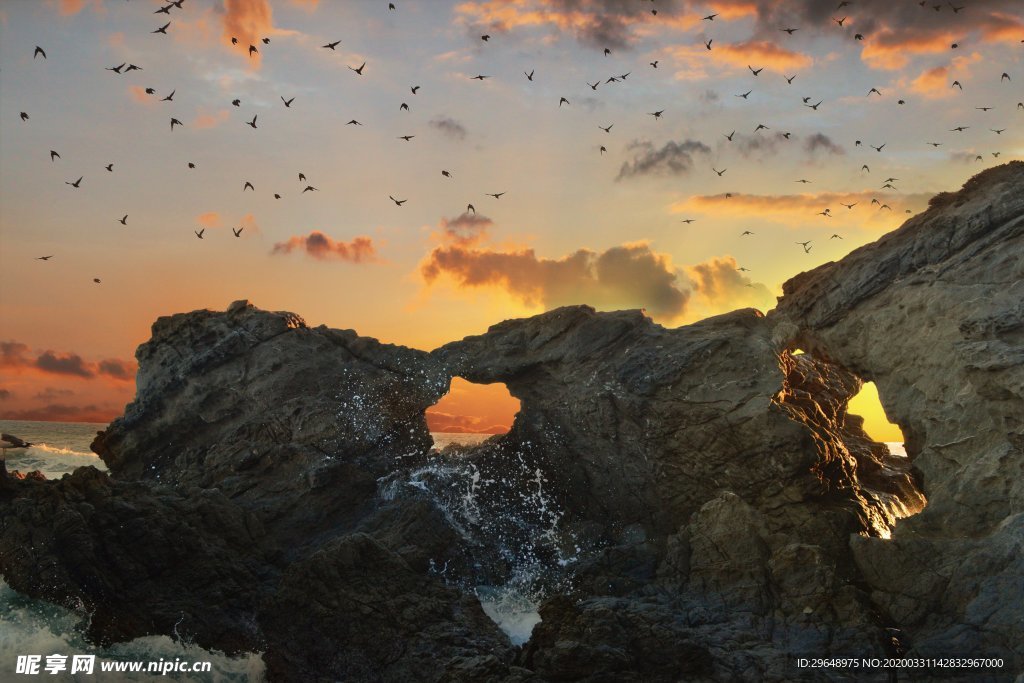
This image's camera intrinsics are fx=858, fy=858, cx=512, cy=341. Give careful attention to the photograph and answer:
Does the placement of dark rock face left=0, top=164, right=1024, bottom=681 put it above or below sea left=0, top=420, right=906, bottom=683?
above

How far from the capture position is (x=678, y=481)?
25.7 metres

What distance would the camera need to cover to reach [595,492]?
27500 millimetres

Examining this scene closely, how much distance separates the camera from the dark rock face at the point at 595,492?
1802 centimetres

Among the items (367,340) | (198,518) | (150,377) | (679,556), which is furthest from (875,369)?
(150,377)

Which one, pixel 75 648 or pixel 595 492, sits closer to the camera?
pixel 75 648

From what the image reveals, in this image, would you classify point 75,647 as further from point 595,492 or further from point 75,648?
point 595,492

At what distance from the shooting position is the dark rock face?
18.0m

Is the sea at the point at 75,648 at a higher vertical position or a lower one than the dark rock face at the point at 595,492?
lower

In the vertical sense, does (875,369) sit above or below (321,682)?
above

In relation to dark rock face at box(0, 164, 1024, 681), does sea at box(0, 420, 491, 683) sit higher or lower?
lower

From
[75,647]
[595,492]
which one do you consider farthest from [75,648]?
[595,492]

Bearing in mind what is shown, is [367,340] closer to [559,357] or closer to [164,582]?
[559,357]

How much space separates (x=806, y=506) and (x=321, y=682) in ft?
44.1

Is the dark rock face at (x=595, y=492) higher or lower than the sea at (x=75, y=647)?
higher
